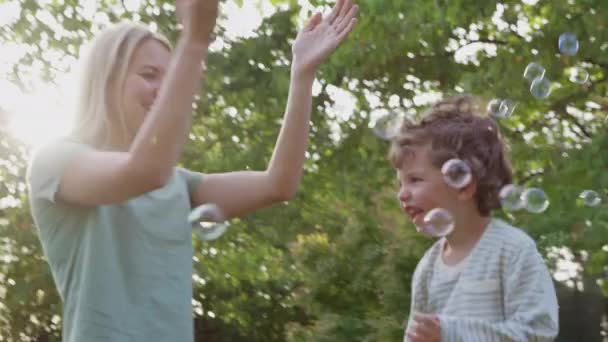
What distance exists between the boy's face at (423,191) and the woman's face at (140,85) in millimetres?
824

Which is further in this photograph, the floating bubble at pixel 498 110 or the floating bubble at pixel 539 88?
the floating bubble at pixel 539 88

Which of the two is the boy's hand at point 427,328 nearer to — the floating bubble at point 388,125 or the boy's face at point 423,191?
the boy's face at point 423,191

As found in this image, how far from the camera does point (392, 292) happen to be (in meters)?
8.86

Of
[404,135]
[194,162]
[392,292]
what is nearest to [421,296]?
[404,135]

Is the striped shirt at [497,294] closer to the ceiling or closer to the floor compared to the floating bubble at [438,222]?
closer to the floor

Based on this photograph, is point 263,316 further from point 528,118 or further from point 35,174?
point 35,174

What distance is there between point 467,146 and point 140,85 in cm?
103

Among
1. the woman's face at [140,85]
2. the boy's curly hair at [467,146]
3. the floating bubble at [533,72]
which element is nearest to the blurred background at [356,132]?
the floating bubble at [533,72]

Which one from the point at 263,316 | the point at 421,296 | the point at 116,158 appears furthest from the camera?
the point at 263,316

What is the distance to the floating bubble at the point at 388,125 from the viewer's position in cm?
347

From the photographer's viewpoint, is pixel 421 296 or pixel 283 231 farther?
pixel 283 231

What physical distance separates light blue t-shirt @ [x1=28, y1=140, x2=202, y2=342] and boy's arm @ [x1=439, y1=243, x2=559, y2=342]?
670 mm

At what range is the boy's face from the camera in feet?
10.1

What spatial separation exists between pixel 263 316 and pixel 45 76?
15.2 ft
